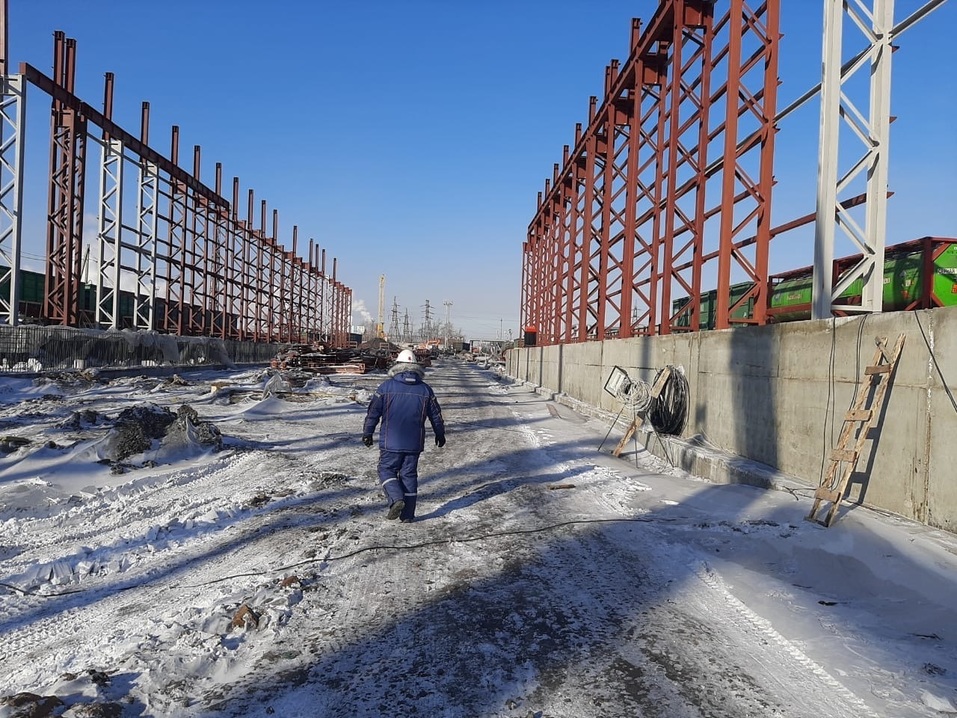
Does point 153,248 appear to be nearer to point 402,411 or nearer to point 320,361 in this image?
point 320,361

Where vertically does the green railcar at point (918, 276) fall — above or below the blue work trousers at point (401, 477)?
above

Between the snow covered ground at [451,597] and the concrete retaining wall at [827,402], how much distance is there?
0.47m

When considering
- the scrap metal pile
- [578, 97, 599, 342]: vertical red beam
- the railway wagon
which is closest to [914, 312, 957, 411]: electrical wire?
the railway wagon

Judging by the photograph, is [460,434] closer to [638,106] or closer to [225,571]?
[225,571]

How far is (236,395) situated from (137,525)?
11954 millimetres

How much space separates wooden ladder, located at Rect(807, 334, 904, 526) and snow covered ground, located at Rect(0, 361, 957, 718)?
232 mm

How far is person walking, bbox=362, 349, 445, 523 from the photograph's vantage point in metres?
5.81

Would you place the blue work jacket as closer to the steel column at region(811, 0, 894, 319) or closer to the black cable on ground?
the black cable on ground

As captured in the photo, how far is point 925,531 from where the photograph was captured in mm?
4699

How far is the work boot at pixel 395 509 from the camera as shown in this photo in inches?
230

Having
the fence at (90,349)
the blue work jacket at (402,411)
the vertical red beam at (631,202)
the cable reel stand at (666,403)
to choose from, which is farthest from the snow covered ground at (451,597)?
the fence at (90,349)

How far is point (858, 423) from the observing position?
18.5 feet

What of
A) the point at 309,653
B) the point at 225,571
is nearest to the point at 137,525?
the point at 225,571

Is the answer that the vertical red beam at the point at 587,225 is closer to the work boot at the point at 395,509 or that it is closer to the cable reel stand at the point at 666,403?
the cable reel stand at the point at 666,403
